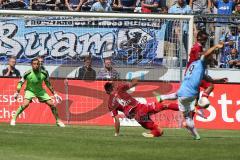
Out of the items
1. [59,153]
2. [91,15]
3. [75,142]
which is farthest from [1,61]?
[59,153]

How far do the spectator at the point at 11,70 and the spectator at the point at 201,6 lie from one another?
7.94 m

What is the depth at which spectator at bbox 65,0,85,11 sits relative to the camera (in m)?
31.0

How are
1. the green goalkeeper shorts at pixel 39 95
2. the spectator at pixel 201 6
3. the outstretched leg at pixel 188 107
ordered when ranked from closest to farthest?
the outstretched leg at pixel 188 107 < the green goalkeeper shorts at pixel 39 95 < the spectator at pixel 201 6

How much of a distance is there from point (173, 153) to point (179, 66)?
516 inches

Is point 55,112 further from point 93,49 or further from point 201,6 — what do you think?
point 201,6

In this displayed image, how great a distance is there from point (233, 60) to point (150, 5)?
463cm

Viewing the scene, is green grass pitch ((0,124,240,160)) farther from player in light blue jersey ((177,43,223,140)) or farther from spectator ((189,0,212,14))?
spectator ((189,0,212,14))

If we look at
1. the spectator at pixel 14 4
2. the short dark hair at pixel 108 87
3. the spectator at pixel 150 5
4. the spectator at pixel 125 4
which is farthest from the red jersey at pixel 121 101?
the spectator at pixel 14 4

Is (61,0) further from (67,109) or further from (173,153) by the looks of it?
(173,153)

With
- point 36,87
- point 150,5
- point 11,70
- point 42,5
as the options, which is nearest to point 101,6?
point 150,5

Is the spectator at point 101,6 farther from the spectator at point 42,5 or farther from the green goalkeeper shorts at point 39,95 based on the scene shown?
the green goalkeeper shorts at point 39,95

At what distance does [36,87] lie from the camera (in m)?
25.1

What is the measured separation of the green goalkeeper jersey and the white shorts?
23.4 ft

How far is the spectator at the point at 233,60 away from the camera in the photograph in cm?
2839
